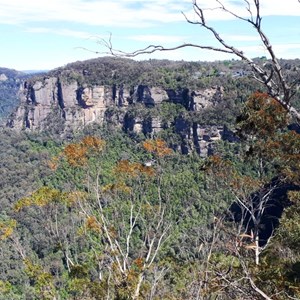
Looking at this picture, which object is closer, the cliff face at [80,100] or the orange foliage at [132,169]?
the orange foliage at [132,169]

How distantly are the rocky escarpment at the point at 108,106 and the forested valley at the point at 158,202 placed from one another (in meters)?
0.70

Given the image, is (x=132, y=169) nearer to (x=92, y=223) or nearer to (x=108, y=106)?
(x=92, y=223)

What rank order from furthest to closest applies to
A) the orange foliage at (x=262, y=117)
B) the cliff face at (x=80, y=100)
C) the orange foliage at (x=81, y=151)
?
the cliff face at (x=80, y=100) < the orange foliage at (x=81, y=151) < the orange foliage at (x=262, y=117)

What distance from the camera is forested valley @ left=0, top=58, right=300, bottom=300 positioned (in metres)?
8.29

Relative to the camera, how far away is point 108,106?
72.9 m

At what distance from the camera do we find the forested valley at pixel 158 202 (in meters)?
8.29

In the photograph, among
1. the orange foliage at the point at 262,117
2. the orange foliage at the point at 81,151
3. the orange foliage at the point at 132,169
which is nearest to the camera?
the orange foliage at the point at 262,117

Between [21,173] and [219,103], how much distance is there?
80.8 ft

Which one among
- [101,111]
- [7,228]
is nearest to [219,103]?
[101,111]

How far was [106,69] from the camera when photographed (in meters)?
78.8

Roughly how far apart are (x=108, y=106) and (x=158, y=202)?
5537cm

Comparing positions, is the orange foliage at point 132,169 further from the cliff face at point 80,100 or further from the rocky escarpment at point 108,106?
the cliff face at point 80,100

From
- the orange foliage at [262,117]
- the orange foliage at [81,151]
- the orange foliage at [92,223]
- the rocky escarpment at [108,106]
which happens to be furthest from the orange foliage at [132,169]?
the rocky escarpment at [108,106]

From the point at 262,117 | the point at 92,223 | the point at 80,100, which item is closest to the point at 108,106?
the point at 80,100
